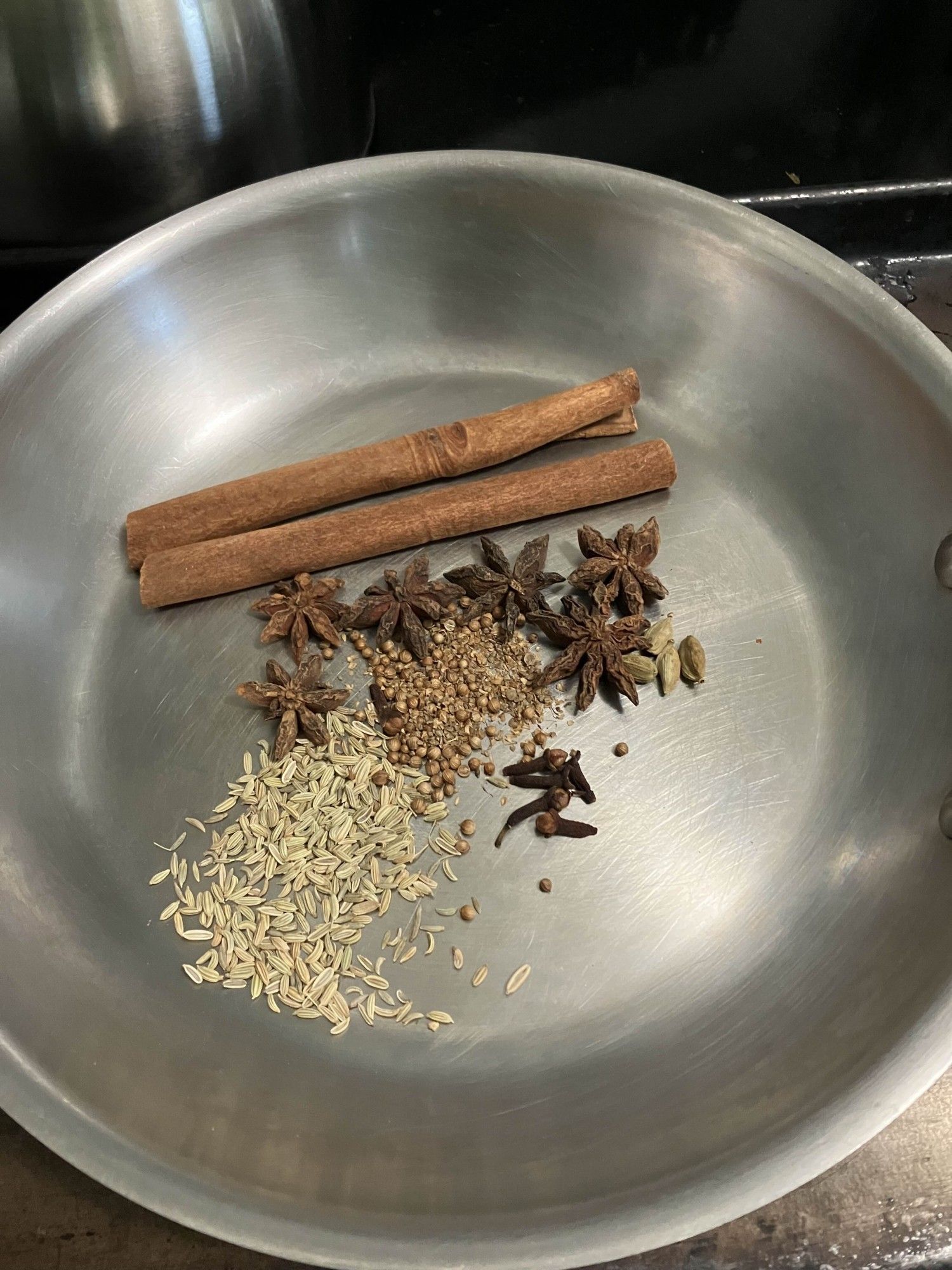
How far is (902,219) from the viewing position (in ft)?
5.53

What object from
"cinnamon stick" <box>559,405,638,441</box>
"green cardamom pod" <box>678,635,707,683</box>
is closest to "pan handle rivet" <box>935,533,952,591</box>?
"green cardamom pod" <box>678,635,707,683</box>

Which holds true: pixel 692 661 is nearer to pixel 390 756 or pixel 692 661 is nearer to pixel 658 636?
pixel 658 636

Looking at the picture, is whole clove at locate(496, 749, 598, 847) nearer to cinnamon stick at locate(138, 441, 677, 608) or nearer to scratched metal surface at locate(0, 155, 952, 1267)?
scratched metal surface at locate(0, 155, 952, 1267)

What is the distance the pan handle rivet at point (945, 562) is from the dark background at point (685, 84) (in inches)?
36.4

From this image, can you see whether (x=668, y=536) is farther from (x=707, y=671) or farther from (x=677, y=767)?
(x=677, y=767)

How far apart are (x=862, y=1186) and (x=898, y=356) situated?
1012 mm

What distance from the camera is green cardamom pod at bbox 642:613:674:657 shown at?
1252 mm

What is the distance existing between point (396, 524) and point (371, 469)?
96 millimetres

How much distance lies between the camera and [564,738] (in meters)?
1.23

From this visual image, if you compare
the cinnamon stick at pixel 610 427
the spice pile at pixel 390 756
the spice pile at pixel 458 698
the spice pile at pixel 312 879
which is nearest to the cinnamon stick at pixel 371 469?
the cinnamon stick at pixel 610 427

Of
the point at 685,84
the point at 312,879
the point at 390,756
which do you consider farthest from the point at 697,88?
the point at 312,879

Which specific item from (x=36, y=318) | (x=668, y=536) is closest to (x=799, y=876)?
(x=668, y=536)

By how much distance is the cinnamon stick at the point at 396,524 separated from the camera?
1.29 meters

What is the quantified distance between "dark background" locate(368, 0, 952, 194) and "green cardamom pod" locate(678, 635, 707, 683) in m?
1.00
